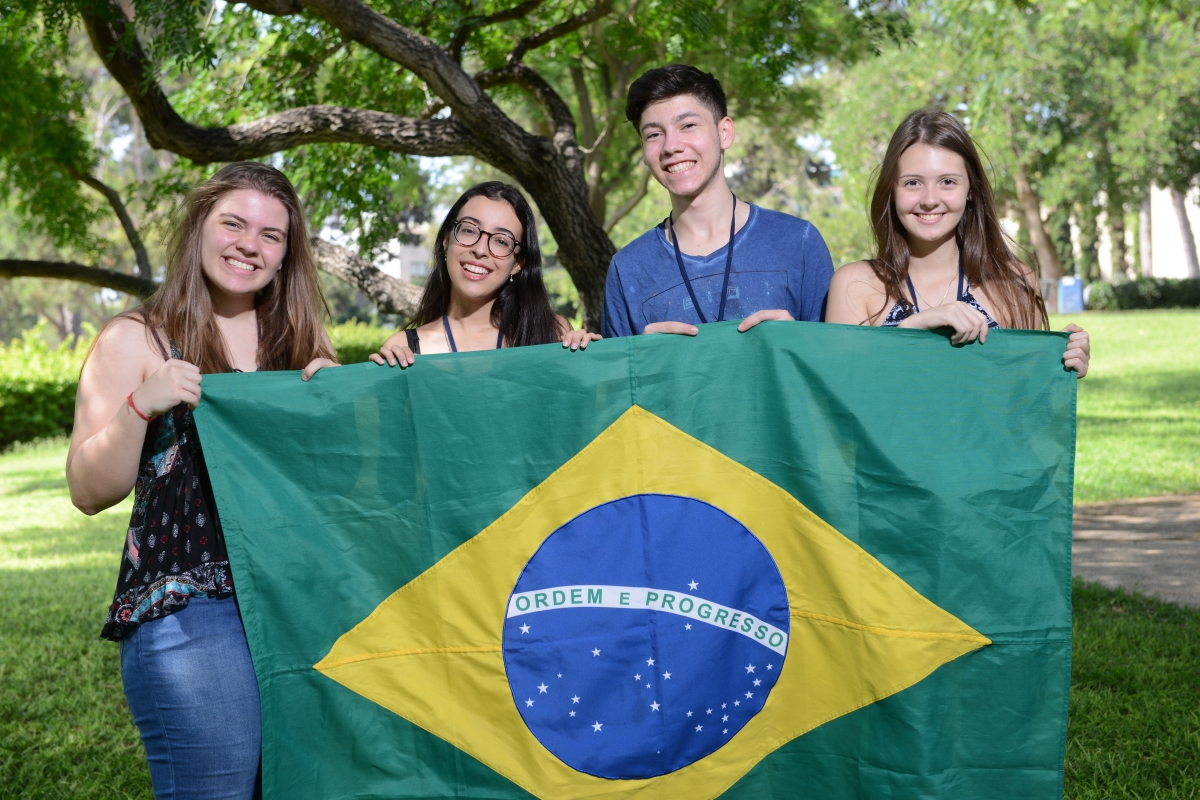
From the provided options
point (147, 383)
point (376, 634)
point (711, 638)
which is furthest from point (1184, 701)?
point (147, 383)

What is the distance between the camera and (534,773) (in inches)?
105

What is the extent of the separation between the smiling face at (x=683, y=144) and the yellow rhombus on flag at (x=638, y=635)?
0.80 metres

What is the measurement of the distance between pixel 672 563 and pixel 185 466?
1.30 metres

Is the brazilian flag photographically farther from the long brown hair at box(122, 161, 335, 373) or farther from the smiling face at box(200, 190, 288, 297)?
the smiling face at box(200, 190, 288, 297)

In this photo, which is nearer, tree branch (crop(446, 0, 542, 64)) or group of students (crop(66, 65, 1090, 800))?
group of students (crop(66, 65, 1090, 800))

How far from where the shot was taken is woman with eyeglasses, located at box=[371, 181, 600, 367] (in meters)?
3.01

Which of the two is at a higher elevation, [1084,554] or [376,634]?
[376,634]

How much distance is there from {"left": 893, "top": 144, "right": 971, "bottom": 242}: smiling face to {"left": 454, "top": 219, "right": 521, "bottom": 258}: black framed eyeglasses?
3.91 ft

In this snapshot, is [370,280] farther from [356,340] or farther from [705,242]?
[356,340]

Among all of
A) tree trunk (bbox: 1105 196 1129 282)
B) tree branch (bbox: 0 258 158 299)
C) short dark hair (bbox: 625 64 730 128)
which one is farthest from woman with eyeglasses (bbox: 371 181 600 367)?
tree trunk (bbox: 1105 196 1129 282)

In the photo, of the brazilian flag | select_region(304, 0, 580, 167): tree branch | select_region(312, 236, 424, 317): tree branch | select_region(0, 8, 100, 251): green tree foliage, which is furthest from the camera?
select_region(312, 236, 424, 317): tree branch

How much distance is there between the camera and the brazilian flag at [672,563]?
2613 mm

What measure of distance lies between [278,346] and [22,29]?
236 inches

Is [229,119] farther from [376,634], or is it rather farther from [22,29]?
[376,634]
